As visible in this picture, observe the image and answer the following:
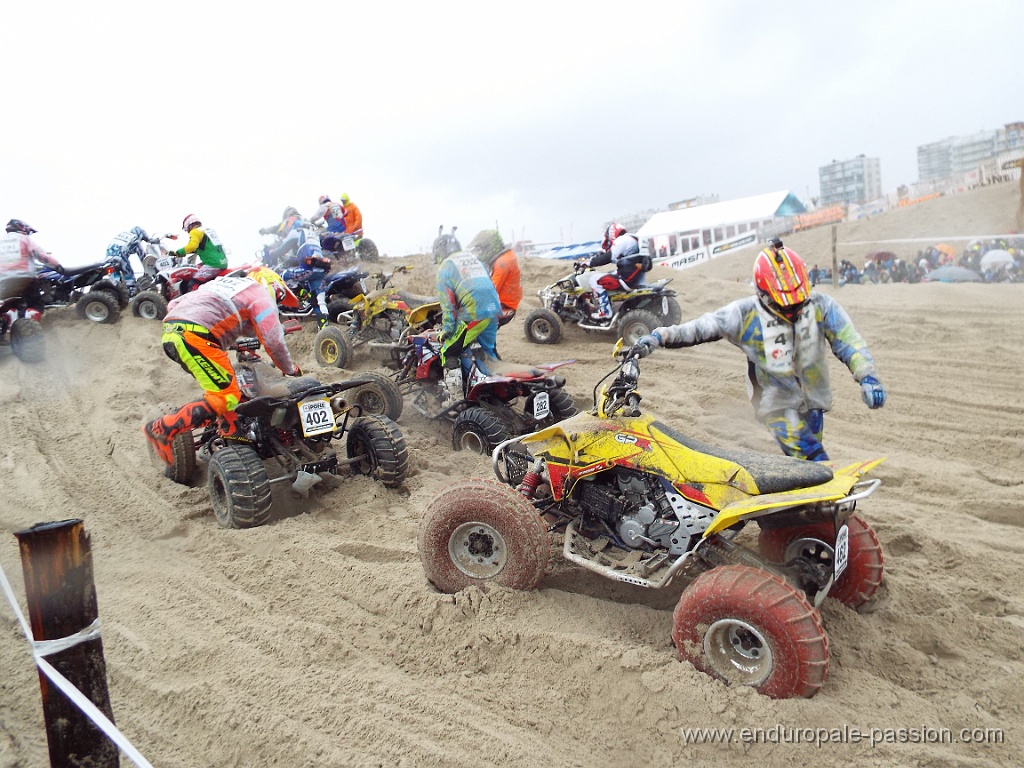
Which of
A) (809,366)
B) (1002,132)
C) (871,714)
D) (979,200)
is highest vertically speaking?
(1002,132)

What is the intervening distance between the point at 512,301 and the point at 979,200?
29482mm

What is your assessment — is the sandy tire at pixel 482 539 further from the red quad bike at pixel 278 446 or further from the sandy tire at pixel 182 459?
the sandy tire at pixel 182 459

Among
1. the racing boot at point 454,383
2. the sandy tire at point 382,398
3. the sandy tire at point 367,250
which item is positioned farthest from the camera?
the sandy tire at point 367,250

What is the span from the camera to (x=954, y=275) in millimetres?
15156

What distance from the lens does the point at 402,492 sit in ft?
18.1

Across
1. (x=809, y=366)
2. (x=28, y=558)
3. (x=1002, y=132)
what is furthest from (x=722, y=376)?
(x=1002, y=132)

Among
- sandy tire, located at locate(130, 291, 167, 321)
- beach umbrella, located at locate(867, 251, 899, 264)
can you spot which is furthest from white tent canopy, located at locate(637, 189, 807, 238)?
sandy tire, located at locate(130, 291, 167, 321)

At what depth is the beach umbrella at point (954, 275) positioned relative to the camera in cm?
1491

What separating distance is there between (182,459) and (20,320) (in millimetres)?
5812

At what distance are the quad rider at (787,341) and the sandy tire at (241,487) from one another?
285 cm

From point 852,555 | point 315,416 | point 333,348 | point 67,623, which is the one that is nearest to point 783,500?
point 852,555

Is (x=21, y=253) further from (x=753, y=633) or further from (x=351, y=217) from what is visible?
(x=753, y=633)

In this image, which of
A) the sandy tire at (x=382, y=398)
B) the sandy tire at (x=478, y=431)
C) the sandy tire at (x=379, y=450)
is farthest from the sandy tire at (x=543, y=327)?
the sandy tire at (x=379, y=450)

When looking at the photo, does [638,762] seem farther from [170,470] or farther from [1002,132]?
[1002,132]
